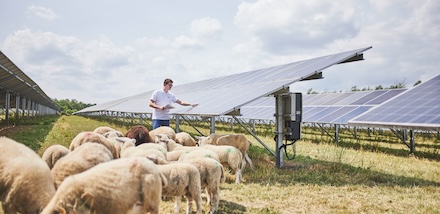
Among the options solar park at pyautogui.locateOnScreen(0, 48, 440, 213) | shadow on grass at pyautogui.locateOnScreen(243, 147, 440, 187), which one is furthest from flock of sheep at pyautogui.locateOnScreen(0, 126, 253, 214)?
shadow on grass at pyautogui.locateOnScreen(243, 147, 440, 187)

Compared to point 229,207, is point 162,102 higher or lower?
higher

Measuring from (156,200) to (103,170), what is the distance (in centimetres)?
56

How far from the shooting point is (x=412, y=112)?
11008mm

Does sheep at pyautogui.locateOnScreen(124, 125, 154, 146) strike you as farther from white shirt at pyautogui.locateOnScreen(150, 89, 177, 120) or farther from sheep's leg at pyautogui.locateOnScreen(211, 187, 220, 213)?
sheep's leg at pyautogui.locateOnScreen(211, 187, 220, 213)

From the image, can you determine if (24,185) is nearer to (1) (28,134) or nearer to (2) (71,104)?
(1) (28,134)

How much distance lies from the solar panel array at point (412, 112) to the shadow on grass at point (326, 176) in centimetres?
197

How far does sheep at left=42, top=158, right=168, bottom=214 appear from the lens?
315 cm

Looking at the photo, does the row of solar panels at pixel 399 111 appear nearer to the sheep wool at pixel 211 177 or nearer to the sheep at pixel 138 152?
the sheep wool at pixel 211 177

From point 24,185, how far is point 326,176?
6.16 metres

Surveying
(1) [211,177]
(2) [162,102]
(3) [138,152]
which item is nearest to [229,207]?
(1) [211,177]

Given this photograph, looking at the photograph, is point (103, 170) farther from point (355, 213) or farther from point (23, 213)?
point (355, 213)

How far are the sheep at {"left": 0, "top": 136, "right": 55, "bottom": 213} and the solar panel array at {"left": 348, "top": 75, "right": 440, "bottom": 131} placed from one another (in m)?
8.79

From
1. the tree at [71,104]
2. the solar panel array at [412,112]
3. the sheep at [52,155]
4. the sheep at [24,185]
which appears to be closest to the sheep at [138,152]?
the sheep at [52,155]

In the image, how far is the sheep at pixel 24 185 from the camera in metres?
3.49
